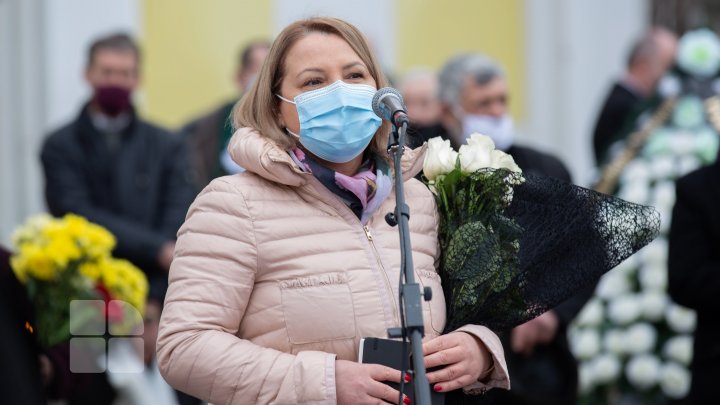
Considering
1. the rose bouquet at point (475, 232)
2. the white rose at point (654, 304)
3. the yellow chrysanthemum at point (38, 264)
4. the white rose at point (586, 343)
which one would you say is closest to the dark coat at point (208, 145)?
the yellow chrysanthemum at point (38, 264)

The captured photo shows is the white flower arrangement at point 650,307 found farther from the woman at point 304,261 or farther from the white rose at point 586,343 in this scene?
the woman at point 304,261

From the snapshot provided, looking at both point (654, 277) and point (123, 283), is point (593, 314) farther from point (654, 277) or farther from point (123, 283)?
point (123, 283)

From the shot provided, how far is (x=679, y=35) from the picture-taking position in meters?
13.0

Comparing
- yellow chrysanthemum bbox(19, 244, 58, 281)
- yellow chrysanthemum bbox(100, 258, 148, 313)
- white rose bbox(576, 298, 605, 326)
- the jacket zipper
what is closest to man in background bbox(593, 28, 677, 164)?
white rose bbox(576, 298, 605, 326)

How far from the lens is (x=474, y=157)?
15.2 feet

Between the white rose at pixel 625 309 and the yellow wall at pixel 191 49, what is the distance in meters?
3.28

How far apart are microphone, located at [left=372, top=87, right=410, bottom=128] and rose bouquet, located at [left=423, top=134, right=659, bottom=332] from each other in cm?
50

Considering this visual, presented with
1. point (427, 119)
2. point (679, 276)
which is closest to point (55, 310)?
point (679, 276)

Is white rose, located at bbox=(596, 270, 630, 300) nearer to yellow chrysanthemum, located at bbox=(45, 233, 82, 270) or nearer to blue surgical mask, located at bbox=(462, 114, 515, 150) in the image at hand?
blue surgical mask, located at bbox=(462, 114, 515, 150)

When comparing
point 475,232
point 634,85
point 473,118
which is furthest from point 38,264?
point 634,85

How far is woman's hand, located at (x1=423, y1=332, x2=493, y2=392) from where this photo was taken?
4.23m

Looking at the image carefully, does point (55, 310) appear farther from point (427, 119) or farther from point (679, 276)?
point (427, 119)

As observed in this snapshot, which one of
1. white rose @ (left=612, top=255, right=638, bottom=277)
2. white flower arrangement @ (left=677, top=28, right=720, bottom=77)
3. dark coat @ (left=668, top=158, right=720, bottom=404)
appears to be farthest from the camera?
white flower arrangement @ (left=677, top=28, right=720, bottom=77)

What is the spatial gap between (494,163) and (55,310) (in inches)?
115
